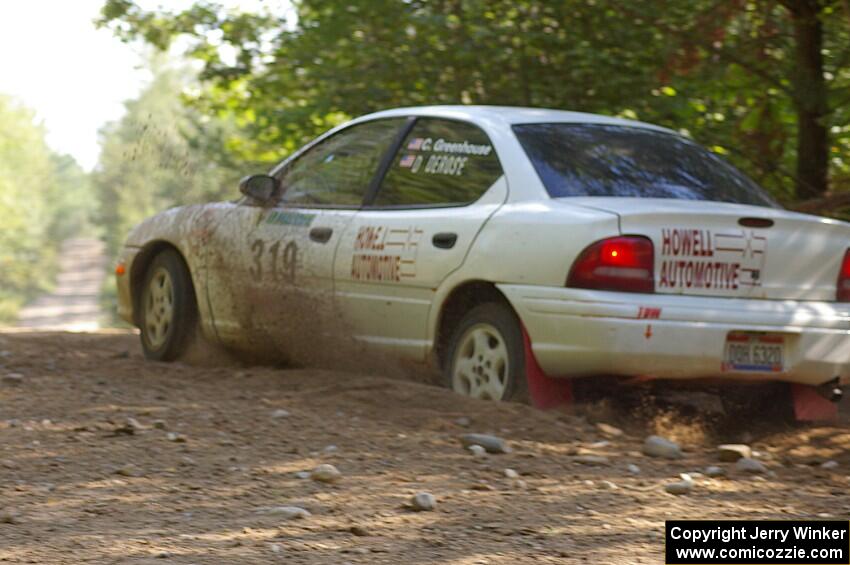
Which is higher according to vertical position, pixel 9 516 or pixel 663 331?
pixel 663 331

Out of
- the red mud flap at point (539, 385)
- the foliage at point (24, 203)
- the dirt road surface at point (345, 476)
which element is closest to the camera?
the dirt road surface at point (345, 476)

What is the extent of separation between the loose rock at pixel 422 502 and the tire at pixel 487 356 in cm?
177

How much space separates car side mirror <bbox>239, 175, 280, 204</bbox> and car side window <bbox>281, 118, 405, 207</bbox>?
3.9 inches

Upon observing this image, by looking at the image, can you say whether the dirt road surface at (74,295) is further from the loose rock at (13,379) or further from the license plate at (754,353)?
the license plate at (754,353)

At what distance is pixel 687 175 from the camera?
696cm

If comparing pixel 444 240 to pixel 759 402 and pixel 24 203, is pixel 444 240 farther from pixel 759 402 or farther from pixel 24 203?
pixel 24 203

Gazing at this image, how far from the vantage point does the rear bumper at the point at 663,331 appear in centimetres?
609

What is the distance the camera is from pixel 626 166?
686cm

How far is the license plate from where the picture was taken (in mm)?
6195

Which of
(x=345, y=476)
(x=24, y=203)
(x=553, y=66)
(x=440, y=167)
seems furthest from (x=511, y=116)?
(x=24, y=203)

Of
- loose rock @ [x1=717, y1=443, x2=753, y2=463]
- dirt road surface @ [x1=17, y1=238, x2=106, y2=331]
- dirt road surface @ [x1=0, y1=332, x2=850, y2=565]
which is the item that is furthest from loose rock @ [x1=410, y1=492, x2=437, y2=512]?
dirt road surface @ [x1=17, y1=238, x2=106, y2=331]

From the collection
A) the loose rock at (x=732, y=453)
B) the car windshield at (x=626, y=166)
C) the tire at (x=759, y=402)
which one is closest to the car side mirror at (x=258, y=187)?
the car windshield at (x=626, y=166)

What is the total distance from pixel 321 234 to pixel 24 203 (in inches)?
3276

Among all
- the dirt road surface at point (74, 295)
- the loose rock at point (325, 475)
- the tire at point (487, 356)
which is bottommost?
the dirt road surface at point (74, 295)
